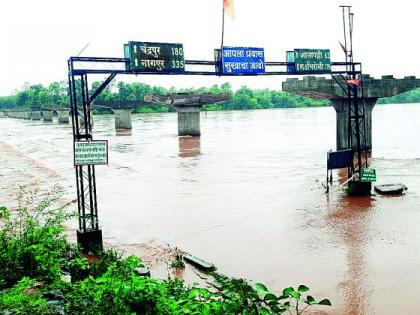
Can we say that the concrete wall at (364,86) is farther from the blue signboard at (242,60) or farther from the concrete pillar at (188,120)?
the concrete pillar at (188,120)

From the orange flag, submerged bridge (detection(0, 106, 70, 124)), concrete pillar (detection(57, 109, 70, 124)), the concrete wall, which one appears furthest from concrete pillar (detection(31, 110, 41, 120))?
the orange flag

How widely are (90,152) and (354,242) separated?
24.1 feet

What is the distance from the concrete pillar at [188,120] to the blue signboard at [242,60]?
1336 inches

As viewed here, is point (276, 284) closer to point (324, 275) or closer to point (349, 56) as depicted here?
point (324, 275)

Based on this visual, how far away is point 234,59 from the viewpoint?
1559 centimetres

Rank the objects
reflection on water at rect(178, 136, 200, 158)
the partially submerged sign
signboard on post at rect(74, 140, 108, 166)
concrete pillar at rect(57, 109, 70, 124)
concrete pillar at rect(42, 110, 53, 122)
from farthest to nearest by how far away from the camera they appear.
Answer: concrete pillar at rect(42, 110, 53, 122), concrete pillar at rect(57, 109, 70, 124), reflection on water at rect(178, 136, 200, 158), the partially submerged sign, signboard on post at rect(74, 140, 108, 166)

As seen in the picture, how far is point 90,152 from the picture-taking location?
12.1m

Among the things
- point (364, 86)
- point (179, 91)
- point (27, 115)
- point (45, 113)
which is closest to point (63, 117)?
point (45, 113)

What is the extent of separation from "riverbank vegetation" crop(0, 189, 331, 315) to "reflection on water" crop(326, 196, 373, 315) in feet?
3.71

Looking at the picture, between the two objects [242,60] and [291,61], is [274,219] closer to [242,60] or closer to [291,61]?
[242,60]

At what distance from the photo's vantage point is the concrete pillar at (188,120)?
1975 inches

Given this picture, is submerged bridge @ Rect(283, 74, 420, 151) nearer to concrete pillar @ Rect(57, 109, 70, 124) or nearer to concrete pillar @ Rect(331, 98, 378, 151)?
concrete pillar @ Rect(331, 98, 378, 151)

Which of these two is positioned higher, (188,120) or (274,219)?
(188,120)

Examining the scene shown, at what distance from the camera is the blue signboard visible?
15.5 metres
